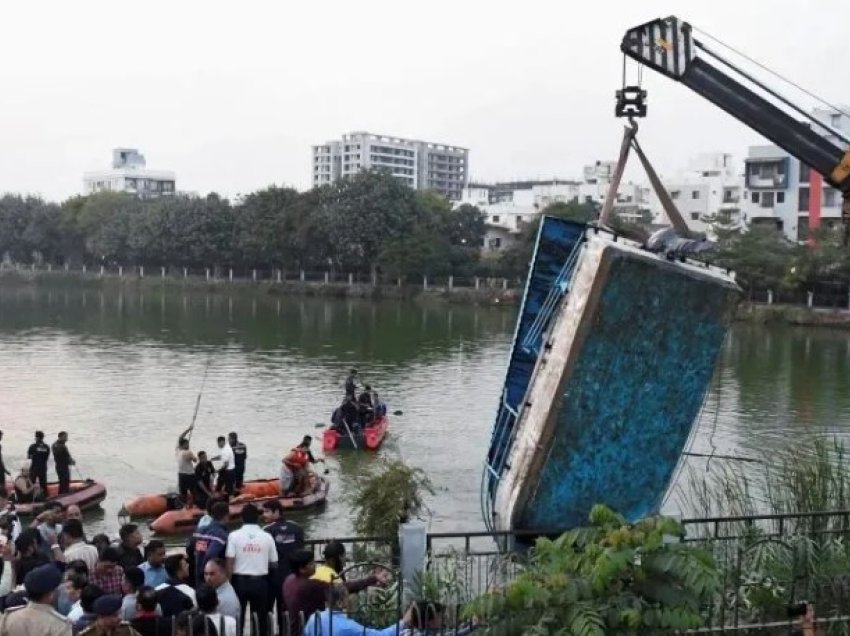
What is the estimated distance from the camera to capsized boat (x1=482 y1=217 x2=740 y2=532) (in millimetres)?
13172

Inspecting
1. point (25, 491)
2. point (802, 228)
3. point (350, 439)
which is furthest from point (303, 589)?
point (802, 228)

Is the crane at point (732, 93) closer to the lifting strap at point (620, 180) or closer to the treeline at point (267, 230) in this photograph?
the lifting strap at point (620, 180)

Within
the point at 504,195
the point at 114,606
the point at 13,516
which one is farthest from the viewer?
the point at 504,195

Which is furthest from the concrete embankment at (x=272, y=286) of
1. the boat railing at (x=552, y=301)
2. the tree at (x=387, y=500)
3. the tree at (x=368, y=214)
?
the tree at (x=387, y=500)

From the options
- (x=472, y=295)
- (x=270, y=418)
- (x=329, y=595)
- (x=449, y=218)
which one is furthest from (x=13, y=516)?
(x=449, y=218)

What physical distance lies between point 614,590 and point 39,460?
12.7 meters

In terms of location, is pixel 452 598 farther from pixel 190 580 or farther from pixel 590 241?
pixel 590 241

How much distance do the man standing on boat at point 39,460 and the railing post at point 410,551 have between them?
9618mm

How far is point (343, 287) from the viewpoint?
75.2 metres

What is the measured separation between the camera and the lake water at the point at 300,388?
868 inches

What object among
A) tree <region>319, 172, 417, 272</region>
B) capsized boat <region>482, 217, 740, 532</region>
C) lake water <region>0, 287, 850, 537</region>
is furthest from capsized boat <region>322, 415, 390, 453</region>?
tree <region>319, 172, 417, 272</region>

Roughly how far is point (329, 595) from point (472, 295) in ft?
207

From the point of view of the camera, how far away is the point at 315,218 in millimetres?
75562

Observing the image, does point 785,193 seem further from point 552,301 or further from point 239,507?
point 239,507
